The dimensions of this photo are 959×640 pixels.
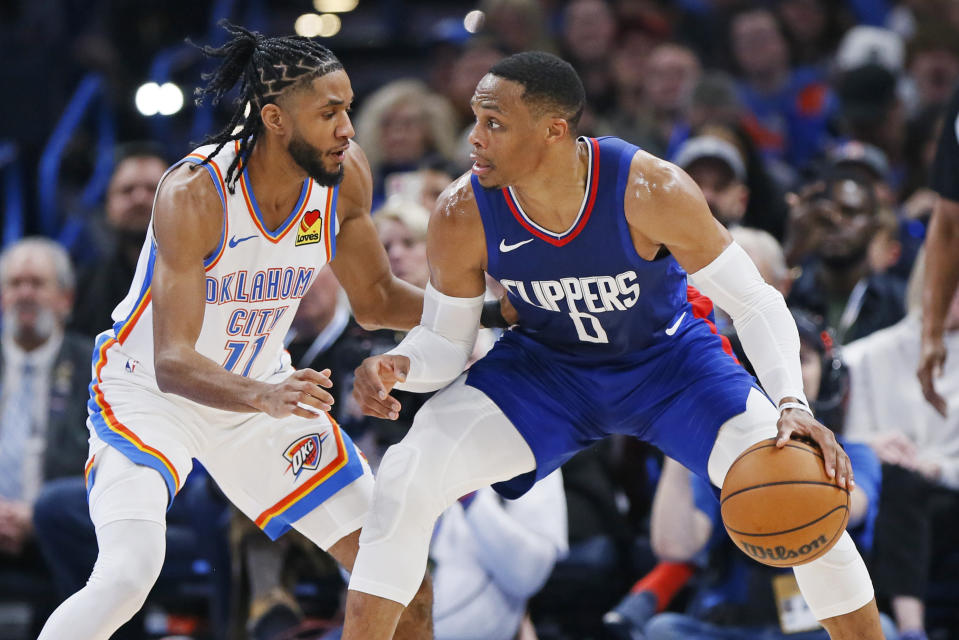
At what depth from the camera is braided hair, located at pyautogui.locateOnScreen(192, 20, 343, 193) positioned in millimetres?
3828

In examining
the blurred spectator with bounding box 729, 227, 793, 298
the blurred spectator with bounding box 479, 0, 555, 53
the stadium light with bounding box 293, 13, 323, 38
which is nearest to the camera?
the blurred spectator with bounding box 729, 227, 793, 298

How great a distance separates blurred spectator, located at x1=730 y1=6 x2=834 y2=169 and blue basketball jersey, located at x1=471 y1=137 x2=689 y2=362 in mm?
4368

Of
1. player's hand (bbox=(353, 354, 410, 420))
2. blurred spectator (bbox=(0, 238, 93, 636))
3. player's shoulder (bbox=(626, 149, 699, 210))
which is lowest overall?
blurred spectator (bbox=(0, 238, 93, 636))

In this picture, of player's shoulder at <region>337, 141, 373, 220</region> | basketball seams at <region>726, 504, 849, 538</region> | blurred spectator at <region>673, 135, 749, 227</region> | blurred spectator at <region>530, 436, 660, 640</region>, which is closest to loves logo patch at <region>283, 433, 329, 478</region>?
player's shoulder at <region>337, 141, 373, 220</region>

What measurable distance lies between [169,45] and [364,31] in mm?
1417

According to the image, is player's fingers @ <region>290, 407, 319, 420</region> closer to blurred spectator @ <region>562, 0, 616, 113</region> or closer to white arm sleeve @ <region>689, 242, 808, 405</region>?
white arm sleeve @ <region>689, 242, 808, 405</region>

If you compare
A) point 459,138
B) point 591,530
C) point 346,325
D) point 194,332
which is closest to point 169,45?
point 459,138

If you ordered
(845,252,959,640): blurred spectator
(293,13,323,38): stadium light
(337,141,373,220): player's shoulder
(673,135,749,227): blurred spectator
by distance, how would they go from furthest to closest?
1. (293,13,323,38): stadium light
2. (673,135,749,227): blurred spectator
3. (845,252,959,640): blurred spectator
4. (337,141,373,220): player's shoulder

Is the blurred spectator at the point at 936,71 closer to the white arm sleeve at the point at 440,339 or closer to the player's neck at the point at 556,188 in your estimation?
the player's neck at the point at 556,188

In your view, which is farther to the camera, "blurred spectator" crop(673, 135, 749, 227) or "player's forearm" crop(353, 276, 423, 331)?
"blurred spectator" crop(673, 135, 749, 227)

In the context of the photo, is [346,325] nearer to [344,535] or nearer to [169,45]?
[344,535]

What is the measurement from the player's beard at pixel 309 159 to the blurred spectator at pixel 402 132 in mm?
3442

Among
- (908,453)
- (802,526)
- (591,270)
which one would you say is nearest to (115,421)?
(591,270)

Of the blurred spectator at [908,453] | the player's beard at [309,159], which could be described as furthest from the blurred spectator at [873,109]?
the player's beard at [309,159]
